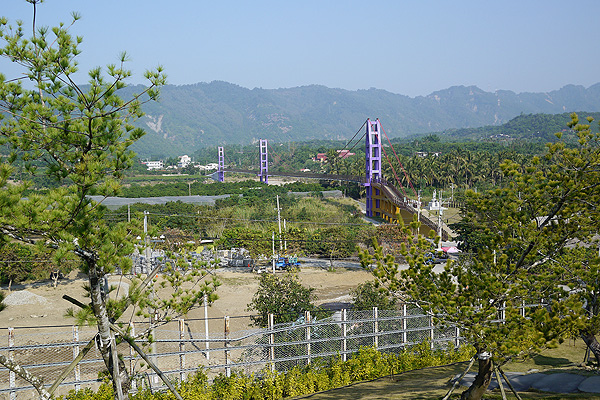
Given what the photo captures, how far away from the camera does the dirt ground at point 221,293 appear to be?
16.7 meters

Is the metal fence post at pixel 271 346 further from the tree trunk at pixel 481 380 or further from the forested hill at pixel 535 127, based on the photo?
the forested hill at pixel 535 127

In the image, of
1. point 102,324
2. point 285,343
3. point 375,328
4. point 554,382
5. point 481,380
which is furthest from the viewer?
point 375,328

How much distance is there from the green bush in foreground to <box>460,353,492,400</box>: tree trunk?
2429mm

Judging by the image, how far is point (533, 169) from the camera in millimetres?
5223

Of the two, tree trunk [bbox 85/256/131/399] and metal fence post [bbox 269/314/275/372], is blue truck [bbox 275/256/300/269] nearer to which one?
metal fence post [bbox 269/314/275/372]

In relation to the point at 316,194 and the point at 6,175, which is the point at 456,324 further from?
the point at 316,194

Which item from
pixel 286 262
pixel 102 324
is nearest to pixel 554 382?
pixel 102 324

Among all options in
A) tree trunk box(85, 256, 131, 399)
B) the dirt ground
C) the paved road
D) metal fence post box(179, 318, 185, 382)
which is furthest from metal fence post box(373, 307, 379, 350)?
the dirt ground

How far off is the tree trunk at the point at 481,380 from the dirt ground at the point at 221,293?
9350mm

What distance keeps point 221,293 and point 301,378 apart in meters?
13.3

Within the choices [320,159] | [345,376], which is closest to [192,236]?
[345,376]

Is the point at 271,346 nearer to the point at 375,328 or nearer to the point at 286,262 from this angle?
the point at 375,328

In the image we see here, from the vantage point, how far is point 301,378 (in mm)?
7680

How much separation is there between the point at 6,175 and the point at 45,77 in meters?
1.09
